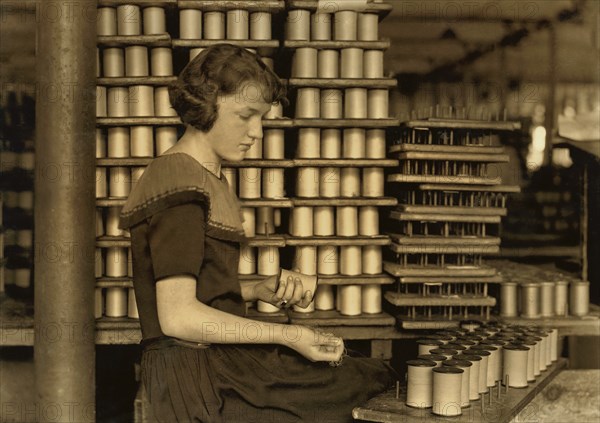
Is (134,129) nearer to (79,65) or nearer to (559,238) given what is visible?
(79,65)

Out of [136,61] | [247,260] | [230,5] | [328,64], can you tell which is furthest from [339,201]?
[136,61]

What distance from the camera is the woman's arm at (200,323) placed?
2.00 meters

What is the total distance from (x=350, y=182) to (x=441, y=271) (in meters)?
0.59

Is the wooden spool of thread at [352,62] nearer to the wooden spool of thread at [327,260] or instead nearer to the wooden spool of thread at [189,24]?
the wooden spool of thread at [189,24]

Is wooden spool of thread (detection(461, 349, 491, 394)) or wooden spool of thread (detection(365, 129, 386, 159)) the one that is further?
wooden spool of thread (detection(365, 129, 386, 159))

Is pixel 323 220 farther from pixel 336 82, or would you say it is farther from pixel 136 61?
pixel 136 61

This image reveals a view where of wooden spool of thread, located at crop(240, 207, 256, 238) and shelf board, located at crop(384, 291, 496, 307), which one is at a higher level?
wooden spool of thread, located at crop(240, 207, 256, 238)

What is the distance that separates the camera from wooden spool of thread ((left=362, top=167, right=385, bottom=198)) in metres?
3.56

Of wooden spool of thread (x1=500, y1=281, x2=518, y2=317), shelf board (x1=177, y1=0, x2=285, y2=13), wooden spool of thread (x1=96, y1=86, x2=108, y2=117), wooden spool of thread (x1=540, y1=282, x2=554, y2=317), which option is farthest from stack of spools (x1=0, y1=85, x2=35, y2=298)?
wooden spool of thread (x1=540, y1=282, x2=554, y2=317)

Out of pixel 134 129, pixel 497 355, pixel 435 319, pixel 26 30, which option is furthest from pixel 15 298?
pixel 497 355

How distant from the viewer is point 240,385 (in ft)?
7.34

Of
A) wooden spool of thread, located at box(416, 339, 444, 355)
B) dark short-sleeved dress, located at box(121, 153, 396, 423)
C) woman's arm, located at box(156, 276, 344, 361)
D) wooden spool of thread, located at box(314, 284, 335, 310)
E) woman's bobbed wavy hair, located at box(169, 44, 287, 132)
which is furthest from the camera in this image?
wooden spool of thread, located at box(314, 284, 335, 310)

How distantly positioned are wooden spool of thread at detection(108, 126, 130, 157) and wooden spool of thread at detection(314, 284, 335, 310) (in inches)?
44.4

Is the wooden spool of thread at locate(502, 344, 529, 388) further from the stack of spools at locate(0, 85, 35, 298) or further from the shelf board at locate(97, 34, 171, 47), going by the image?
the stack of spools at locate(0, 85, 35, 298)
